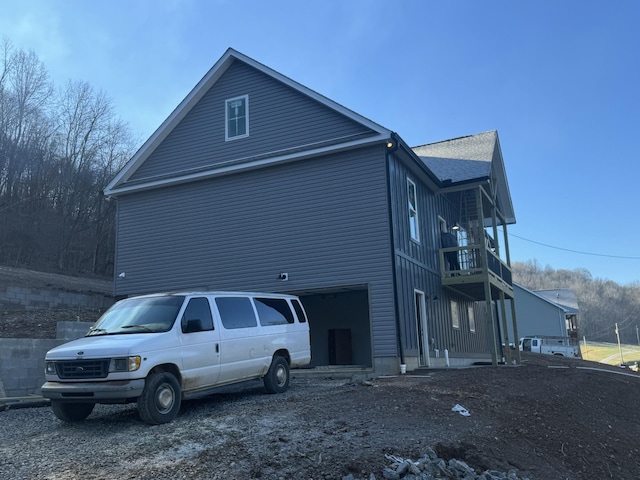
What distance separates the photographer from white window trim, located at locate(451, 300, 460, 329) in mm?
18978

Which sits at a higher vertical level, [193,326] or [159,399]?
[193,326]

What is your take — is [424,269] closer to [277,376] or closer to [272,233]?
[272,233]

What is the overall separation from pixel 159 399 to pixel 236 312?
2.21m

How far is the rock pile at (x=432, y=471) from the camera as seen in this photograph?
4.99 meters

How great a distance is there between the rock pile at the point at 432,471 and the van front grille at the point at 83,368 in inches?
149

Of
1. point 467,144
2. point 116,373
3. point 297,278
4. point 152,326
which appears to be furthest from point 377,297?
point 467,144

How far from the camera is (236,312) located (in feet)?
29.6

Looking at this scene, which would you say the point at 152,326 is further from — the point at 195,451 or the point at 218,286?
the point at 218,286

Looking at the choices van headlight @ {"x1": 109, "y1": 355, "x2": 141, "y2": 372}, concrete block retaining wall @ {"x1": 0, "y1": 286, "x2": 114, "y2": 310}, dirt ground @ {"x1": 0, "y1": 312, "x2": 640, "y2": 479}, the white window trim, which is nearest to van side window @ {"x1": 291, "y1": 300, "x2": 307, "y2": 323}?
dirt ground @ {"x1": 0, "y1": 312, "x2": 640, "y2": 479}

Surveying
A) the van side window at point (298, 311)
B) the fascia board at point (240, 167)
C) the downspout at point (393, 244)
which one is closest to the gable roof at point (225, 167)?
the fascia board at point (240, 167)

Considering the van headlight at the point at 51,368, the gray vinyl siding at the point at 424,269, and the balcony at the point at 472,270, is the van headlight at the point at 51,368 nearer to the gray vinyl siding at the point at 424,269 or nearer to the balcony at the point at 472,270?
the gray vinyl siding at the point at 424,269

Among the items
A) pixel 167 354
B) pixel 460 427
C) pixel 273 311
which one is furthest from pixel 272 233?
pixel 460 427

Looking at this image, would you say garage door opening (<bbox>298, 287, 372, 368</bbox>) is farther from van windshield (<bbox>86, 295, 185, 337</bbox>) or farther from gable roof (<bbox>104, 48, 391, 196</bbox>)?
van windshield (<bbox>86, 295, 185, 337</bbox>)

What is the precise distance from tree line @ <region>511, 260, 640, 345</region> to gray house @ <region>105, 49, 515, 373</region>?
71.0 meters
